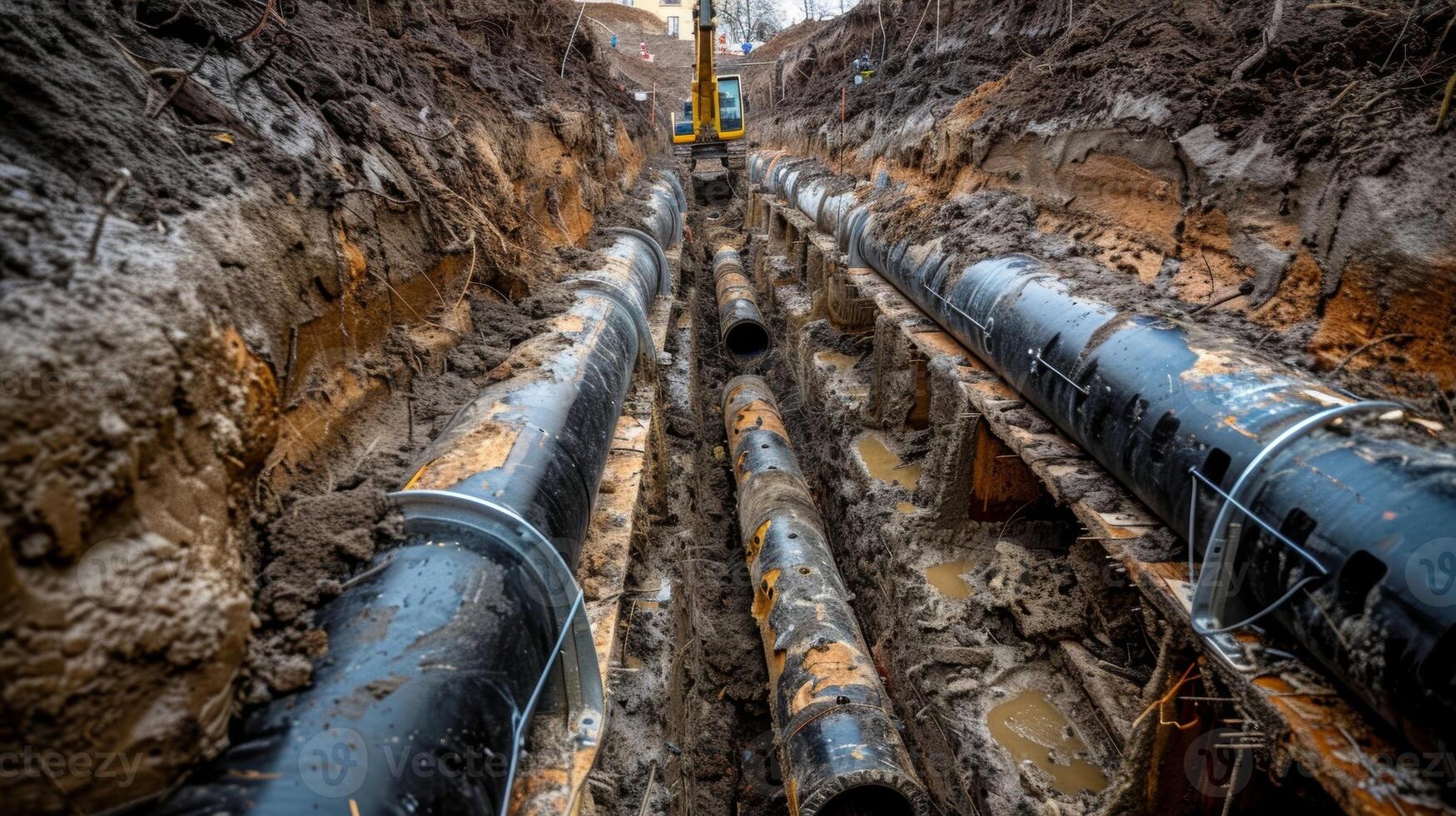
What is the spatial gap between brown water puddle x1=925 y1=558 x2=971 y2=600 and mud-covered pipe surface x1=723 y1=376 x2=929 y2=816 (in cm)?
65

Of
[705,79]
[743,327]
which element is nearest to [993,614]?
[743,327]

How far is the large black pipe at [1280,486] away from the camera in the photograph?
185 centimetres

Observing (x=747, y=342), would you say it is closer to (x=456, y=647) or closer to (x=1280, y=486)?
(x=1280, y=486)

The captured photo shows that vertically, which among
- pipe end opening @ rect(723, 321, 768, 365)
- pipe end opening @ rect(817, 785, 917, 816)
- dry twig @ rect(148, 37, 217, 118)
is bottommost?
pipe end opening @ rect(817, 785, 917, 816)

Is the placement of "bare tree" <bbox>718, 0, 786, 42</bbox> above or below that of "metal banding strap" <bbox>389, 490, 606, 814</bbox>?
above

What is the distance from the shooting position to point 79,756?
1.21 metres

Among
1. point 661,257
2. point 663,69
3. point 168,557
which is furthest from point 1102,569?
point 663,69

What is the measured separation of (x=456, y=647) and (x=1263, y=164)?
4608 mm

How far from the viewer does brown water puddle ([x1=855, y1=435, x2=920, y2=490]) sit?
5926mm

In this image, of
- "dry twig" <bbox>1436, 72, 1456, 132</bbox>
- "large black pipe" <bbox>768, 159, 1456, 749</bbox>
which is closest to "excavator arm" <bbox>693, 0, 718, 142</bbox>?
"large black pipe" <bbox>768, 159, 1456, 749</bbox>

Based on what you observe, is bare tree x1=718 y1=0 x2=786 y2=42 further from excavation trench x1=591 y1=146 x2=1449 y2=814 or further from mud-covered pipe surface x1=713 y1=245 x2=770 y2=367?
excavation trench x1=591 y1=146 x2=1449 y2=814

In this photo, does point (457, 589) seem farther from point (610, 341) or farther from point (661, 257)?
point (661, 257)

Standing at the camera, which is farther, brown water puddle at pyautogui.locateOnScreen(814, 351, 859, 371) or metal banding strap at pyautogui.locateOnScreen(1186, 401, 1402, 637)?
brown water puddle at pyautogui.locateOnScreen(814, 351, 859, 371)

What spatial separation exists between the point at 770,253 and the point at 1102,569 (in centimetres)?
1056
